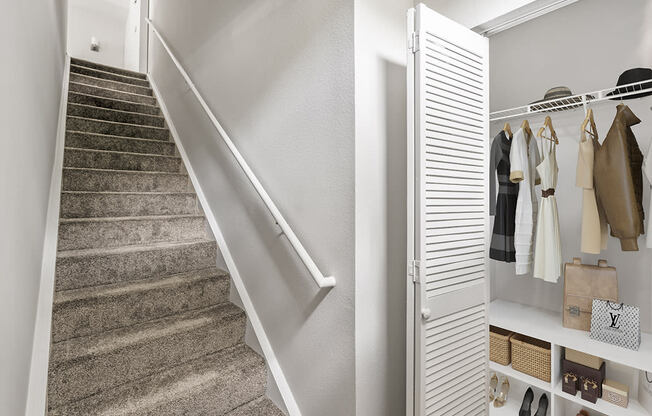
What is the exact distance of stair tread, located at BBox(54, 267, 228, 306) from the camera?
1610 millimetres

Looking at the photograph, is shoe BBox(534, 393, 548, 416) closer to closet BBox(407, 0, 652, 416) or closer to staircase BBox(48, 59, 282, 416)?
closet BBox(407, 0, 652, 416)

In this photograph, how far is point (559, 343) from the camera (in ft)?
5.34

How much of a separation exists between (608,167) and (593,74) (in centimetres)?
61

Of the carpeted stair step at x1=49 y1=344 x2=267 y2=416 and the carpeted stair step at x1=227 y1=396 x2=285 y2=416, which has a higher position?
the carpeted stair step at x1=49 y1=344 x2=267 y2=416

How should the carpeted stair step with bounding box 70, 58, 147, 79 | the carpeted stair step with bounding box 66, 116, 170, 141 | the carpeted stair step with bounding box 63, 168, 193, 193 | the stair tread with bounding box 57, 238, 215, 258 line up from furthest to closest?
the carpeted stair step with bounding box 70, 58, 147, 79
the carpeted stair step with bounding box 66, 116, 170, 141
the carpeted stair step with bounding box 63, 168, 193, 193
the stair tread with bounding box 57, 238, 215, 258

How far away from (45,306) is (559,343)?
2379 mm

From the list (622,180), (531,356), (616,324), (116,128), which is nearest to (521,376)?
(531,356)

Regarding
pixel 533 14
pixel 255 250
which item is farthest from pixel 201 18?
pixel 533 14

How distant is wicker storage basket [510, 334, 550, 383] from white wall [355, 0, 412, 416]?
2.64ft

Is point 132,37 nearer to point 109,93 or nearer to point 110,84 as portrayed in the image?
point 110,84

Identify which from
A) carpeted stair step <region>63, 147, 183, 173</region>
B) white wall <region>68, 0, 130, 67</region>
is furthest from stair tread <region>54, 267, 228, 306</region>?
white wall <region>68, 0, 130, 67</region>

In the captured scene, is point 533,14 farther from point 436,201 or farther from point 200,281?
point 200,281

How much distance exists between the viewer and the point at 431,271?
125 cm

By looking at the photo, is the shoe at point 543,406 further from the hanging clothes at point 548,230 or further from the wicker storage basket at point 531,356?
the hanging clothes at point 548,230
